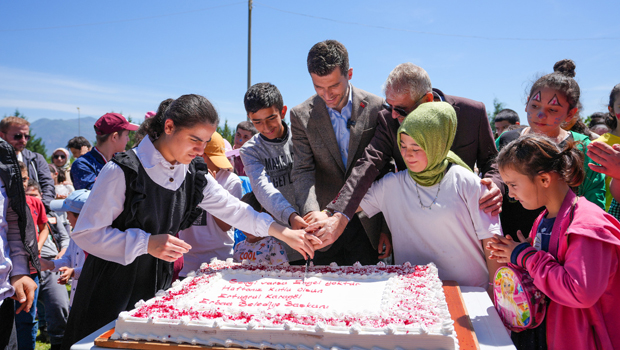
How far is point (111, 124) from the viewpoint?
14.2ft

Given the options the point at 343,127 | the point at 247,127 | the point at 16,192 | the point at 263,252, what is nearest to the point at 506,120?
the point at 247,127

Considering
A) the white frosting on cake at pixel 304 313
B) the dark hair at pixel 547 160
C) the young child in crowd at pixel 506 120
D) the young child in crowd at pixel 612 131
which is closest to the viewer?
the white frosting on cake at pixel 304 313

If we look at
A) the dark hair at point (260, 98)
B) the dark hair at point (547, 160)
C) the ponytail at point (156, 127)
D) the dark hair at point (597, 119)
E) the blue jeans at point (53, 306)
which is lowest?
the blue jeans at point (53, 306)

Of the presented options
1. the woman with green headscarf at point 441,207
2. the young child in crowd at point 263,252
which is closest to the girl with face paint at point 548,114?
the woman with green headscarf at point 441,207

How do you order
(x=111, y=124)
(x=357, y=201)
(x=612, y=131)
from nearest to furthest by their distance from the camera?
1. (x=357, y=201)
2. (x=612, y=131)
3. (x=111, y=124)

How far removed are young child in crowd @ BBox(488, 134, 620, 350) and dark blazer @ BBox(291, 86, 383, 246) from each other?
123 cm

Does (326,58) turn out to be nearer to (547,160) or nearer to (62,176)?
(547,160)

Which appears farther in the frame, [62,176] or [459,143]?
[62,176]

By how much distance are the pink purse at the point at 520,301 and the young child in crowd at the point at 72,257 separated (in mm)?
3091

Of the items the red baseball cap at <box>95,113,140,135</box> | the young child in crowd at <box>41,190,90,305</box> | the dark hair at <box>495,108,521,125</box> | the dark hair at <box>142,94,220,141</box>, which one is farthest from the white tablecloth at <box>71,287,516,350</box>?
the dark hair at <box>495,108,521,125</box>

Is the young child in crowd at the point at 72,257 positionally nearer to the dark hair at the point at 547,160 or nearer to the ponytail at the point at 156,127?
the ponytail at the point at 156,127

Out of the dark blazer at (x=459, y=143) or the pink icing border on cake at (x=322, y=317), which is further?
the dark blazer at (x=459, y=143)

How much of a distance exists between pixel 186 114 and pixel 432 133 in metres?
1.48

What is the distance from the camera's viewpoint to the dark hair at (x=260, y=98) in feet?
11.3
